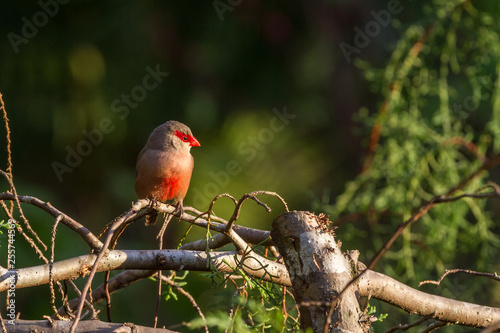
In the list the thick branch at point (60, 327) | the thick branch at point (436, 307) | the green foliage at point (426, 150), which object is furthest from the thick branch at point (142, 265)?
the green foliage at point (426, 150)

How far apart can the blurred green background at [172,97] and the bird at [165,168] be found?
246 cm

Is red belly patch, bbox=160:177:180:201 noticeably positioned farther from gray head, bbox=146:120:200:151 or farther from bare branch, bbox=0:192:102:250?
bare branch, bbox=0:192:102:250

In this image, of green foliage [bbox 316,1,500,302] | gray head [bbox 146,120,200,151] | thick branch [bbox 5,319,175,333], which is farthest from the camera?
green foliage [bbox 316,1,500,302]

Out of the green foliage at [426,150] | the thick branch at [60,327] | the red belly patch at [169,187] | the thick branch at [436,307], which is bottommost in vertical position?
the thick branch at [60,327]

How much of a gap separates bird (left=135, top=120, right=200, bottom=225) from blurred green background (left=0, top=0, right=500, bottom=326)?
96.7 inches

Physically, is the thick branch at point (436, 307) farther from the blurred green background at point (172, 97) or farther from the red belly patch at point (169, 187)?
the blurred green background at point (172, 97)

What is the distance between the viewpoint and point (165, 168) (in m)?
3.72

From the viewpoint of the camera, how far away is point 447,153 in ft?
14.9

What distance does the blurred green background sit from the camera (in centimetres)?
672

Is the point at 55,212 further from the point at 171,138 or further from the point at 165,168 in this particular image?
the point at 171,138

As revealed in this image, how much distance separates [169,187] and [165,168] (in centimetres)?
11

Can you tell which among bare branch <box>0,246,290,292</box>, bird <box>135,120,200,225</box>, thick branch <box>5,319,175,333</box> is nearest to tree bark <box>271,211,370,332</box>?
bare branch <box>0,246,290,292</box>

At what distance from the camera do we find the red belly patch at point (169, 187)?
3.69 metres

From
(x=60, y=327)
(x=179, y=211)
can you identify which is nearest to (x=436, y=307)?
(x=179, y=211)
